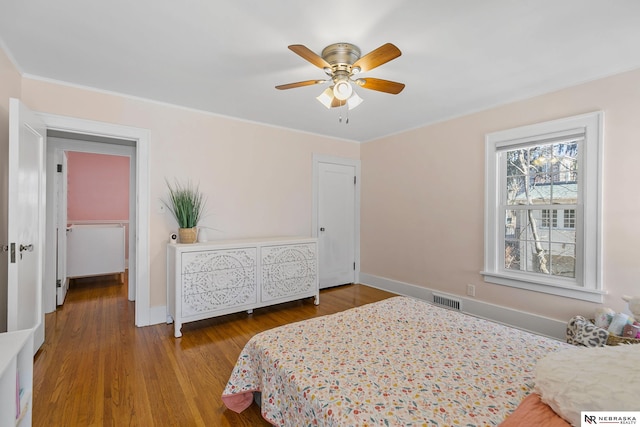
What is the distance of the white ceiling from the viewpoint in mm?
1654

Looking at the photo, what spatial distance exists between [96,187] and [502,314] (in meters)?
7.02

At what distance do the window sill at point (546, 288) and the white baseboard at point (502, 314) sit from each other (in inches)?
10.0

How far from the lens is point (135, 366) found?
7.29ft

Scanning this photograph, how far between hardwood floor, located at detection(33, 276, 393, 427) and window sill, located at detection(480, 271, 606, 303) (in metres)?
1.67

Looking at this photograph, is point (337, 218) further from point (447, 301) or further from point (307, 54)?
point (307, 54)

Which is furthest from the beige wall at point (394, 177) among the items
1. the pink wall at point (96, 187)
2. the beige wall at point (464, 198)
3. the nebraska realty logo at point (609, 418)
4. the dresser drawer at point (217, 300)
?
the pink wall at point (96, 187)

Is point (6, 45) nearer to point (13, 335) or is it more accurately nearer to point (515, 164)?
point (13, 335)

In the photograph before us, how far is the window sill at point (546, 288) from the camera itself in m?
2.49

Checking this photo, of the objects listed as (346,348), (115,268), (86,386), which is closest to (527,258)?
(346,348)

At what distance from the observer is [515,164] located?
308cm

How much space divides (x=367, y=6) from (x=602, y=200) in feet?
8.17

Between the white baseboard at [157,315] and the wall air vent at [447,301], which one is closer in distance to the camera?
the white baseboard at [157,315]

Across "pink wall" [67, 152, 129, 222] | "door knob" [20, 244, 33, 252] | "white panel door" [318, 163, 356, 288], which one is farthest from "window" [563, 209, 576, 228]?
"pink wall" [67, 152, 129, 222]

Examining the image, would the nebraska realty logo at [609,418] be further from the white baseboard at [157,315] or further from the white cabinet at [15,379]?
the white baseboard at [157,315]
